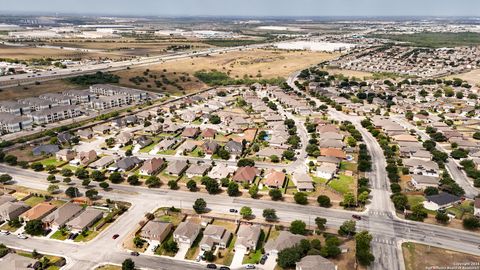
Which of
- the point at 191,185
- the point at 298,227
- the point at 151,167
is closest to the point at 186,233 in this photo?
Answer: the point at 191,185

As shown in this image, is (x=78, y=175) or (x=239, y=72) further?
(x=239, y=72)

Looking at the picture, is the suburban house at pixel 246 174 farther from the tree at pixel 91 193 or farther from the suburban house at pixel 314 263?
the suburban house at pixel 314 263

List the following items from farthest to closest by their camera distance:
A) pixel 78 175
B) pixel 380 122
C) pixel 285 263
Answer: pixel 380 122, pixel 78 175, pixel 285 263

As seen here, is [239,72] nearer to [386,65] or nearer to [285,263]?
[386,65]

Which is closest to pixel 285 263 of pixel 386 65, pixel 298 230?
pixel 298 230

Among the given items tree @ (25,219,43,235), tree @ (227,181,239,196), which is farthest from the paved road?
tree @ (25,219,43,235)

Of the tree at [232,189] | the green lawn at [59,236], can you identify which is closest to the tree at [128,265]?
the green lawn at [59,236]

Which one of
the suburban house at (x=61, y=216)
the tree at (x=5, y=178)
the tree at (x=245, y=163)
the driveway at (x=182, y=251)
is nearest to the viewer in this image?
the driveway at (x=182, y=251)
